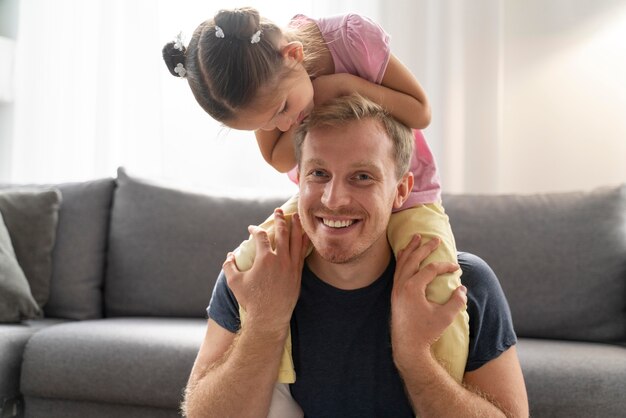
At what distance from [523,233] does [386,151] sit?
1393 mm

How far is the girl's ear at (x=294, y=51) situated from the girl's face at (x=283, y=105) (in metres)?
0.02

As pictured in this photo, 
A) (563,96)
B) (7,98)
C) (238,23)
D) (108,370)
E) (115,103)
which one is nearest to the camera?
(238,23)

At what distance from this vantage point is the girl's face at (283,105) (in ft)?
5.70

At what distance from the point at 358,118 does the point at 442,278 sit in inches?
15.1

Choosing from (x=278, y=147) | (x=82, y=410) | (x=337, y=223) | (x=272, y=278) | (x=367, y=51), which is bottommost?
(x=82, y=410)

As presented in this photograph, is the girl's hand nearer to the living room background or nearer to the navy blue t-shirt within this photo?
the navy blue t-shirt

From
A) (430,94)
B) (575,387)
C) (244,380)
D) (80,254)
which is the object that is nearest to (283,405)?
(244,380)

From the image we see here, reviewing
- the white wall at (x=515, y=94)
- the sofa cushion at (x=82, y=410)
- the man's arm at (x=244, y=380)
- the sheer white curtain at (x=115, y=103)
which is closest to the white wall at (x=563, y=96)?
the white wall at (x=515, y=94)

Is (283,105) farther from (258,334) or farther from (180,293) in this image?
→ (180,293)

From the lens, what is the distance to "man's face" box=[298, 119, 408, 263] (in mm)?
1737

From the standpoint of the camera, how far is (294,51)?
1.77 m

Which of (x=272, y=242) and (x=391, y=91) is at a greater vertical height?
(x=391, y=91)

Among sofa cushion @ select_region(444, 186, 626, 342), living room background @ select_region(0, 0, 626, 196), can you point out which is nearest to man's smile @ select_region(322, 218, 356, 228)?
sofa cushion @ select_region(444, 186, 626, 342)

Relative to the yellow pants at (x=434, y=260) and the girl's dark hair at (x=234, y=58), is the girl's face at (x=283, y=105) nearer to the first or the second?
the girl's dark hair at (x=234, y=58)
